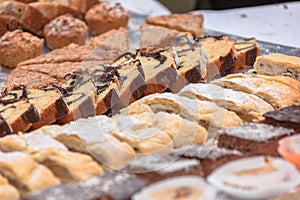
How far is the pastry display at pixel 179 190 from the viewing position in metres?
2.23

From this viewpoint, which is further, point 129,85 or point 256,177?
point 129,85

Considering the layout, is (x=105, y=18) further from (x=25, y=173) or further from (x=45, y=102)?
(x=25, y=173)

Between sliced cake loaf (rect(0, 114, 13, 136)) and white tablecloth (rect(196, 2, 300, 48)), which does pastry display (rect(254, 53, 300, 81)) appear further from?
sliced cake loaf (rect(0, 114, 13, 136))

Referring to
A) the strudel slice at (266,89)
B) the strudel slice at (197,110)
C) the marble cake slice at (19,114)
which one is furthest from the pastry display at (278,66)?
the marble cake slice at (19,114)

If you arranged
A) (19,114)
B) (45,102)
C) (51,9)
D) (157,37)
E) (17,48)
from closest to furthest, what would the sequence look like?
(19,114)
(45,102)
(17,48)
(157,37)
(51,9)

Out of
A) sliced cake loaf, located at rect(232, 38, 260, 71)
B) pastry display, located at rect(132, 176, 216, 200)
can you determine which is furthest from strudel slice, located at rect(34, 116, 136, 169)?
sliced cake loaf, located at rect(232, 38, 260, 71)

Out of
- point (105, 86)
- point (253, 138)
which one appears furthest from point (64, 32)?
point (253, 138)

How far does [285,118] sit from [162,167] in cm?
83

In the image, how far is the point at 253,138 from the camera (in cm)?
279

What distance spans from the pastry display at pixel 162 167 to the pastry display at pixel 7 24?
3.81 meters

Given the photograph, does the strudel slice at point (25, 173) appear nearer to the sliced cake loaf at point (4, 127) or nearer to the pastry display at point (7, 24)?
the sliced cake loaf at point (4, 127)

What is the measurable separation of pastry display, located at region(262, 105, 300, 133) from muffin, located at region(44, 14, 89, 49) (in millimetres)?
3147

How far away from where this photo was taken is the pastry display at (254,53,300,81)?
409 cm

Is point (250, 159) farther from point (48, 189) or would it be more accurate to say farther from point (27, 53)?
point (27, 53)
